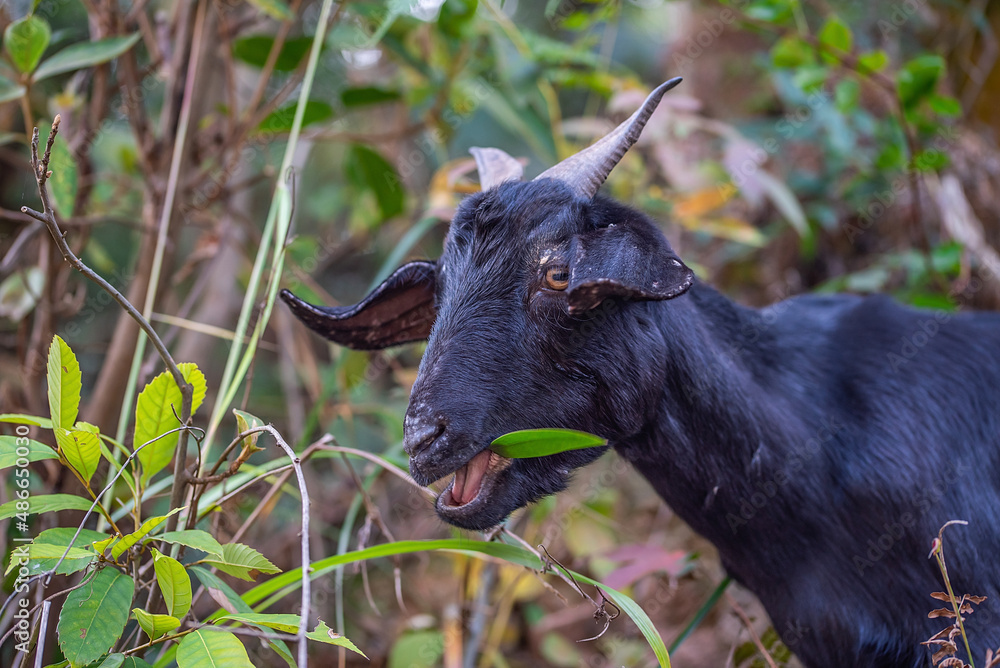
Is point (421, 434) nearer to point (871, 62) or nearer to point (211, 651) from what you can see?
point (211, 651)

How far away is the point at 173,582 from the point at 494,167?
1642 millimetres

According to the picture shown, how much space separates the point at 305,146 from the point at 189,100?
5.10 feet

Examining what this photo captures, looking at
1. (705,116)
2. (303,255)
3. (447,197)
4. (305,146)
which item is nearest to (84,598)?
(447,197)

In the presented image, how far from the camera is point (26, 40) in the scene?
2584 millimetres

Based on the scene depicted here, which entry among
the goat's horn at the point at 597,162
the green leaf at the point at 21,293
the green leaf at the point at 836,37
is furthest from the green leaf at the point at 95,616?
the green leaf at the point at 836,37

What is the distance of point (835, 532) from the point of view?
2340mm

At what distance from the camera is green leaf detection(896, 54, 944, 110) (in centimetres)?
350

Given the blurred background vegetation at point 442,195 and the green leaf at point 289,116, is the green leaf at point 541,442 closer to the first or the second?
the blurred background vegetation at point 442,195

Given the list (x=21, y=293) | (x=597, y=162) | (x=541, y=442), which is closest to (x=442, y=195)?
(x=597, y=162)

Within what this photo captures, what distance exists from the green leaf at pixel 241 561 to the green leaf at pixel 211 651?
0.16m

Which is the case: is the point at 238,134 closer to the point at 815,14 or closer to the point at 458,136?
the point at 458,136

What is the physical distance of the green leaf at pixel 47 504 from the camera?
1684 mm

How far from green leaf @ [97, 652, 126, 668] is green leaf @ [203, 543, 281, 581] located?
255mm

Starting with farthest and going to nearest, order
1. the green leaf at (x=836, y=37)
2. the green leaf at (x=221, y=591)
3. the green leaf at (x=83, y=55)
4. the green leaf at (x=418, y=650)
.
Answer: the green leaf at (x=836, y=37)
the green leaf at (x=418, y=650)
the green leaf at (x=83, y=55)
the green leaf at (x=221, y=591)
